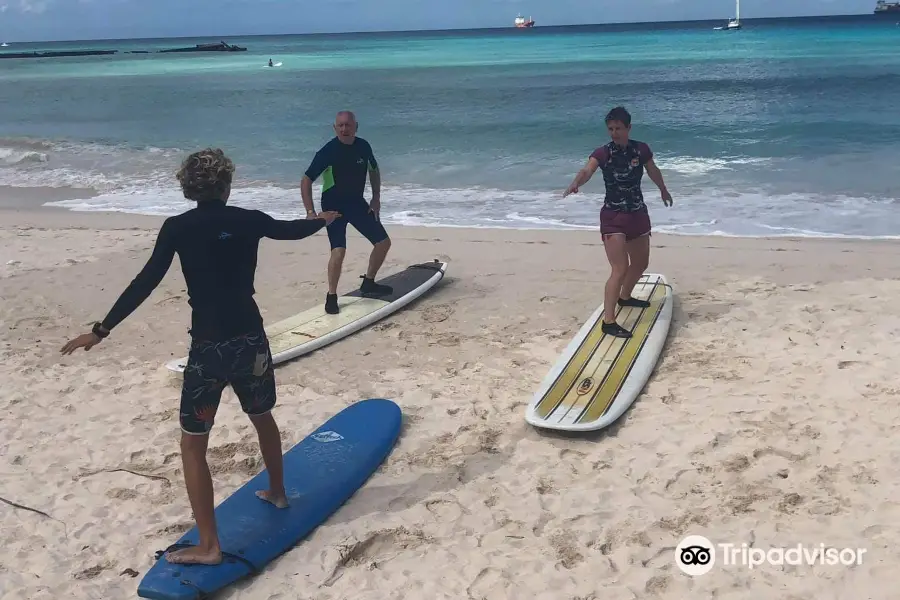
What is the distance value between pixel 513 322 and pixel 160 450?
3016mm

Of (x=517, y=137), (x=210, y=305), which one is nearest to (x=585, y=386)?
(x=210, y=305)

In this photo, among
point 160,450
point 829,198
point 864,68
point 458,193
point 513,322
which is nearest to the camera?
→ point 160,450

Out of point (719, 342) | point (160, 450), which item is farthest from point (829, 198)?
point (160, 450)

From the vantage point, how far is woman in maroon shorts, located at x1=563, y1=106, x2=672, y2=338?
18.5ft

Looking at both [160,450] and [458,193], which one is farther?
[458,193]

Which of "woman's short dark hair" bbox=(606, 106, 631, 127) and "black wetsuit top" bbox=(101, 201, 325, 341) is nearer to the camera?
"black wetsuit top" bbox=(101, 201, 325, 341)

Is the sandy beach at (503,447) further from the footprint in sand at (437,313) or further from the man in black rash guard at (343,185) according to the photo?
the man in black rash guard at (343,185)

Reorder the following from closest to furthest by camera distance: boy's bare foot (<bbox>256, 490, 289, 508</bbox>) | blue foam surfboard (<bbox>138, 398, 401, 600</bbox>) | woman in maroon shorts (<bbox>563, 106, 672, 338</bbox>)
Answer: blue foam surfboard (<bbox>138, 398, 401, 600</bbox>) < boy's bare foot (<bbox>256, 490, 289, 508</bbox>) < woman in maroon shorts (<bbox>563, 106, 672, 338</bbox>)

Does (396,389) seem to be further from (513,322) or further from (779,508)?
(779,508)

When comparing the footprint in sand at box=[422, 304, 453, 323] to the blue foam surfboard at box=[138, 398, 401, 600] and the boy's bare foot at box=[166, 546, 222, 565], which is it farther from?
the boy's bare foot at box=[166, 546, 222, 565]

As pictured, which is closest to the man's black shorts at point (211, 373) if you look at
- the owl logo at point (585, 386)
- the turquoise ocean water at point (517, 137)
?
the owl logo at point (585, 386)

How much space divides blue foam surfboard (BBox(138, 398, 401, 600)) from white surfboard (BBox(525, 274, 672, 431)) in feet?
3.12

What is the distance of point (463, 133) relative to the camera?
71.3 ft

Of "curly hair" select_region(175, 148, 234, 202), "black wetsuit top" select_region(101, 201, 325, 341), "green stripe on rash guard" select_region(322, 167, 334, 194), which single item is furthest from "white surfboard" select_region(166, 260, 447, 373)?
"curly hair" select_region(175, 148, 234, 202)
